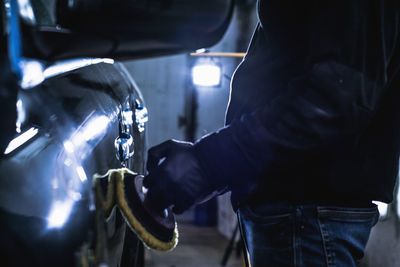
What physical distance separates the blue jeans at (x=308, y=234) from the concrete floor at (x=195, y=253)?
2803 mm

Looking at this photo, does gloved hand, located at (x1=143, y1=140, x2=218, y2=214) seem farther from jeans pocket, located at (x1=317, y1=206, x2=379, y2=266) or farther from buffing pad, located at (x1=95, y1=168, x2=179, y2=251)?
jeans pocket, located at (x1=317, y1=206, x2=379, y2=266)

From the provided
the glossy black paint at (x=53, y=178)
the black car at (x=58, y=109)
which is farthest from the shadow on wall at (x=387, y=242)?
the black car at (x=58, y=109)

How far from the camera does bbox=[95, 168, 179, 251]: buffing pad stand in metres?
1.04

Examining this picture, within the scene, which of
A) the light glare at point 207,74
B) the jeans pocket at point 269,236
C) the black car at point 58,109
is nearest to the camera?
the black car at point 58,109

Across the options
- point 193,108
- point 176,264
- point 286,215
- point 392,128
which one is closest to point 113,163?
point 286,215

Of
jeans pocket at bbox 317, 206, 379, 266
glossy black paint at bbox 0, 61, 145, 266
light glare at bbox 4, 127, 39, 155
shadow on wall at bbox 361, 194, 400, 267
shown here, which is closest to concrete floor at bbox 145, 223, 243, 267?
shadow on wall at bbox 361, 194, 400, 267

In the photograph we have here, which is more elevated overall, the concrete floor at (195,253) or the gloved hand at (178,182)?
the gloved hand at (178,182)

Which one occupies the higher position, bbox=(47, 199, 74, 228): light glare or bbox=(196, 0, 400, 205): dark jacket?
bbox=(196, 0, 400, 205): dark jacket

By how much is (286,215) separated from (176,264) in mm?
2906

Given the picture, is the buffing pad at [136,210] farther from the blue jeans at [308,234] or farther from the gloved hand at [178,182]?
the blue jeans at [308,234]

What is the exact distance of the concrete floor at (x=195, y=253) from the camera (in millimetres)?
3934

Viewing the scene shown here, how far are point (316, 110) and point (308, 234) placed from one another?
0.89 feet

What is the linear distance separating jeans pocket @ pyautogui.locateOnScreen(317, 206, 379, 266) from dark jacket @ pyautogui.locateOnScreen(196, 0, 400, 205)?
3cm

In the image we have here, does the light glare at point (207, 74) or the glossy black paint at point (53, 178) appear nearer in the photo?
the glossy black paint at point (53, 178)
